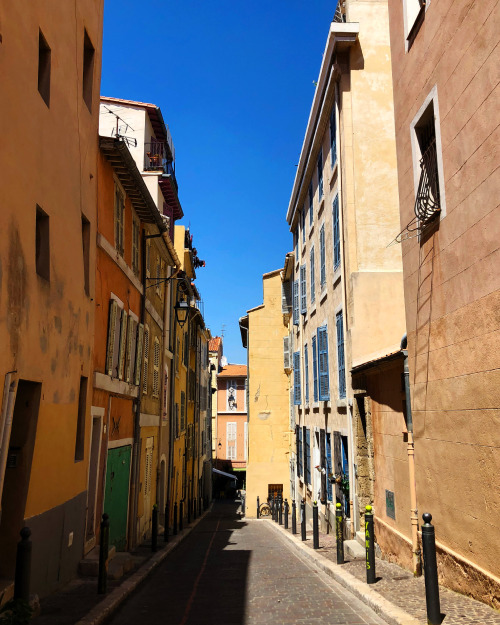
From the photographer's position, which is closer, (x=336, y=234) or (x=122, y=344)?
(x=122, y=344)

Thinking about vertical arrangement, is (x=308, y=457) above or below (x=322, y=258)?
below

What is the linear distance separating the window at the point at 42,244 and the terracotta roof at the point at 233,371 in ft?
149

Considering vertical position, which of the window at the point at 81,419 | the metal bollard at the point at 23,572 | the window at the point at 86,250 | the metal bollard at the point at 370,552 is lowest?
the metal bollard at the point at 370,552

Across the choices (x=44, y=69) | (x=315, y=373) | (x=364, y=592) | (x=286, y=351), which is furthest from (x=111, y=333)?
(x=286, y=351)

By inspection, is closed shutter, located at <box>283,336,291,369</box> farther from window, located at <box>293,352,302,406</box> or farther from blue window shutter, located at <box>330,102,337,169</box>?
blue window shutter, located at <box>330,102,337,169</box>

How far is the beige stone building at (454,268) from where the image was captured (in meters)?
6.13

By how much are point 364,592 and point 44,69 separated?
790cm

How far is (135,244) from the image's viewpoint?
14.8 meters

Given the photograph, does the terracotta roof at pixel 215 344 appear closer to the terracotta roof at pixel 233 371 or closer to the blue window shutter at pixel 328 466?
the terracotta roof at pixel 233 371

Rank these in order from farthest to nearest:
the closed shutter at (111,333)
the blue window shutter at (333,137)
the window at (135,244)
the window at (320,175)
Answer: the window at (320,175) → the blue window shutter at (333,137) → the window at (135,244) → the closed shutter at (111,333)

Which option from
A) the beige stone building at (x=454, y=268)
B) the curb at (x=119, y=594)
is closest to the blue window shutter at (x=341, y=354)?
the curb at (x=119, y=594)

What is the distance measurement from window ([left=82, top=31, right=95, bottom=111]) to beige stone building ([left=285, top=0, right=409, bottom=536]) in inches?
261

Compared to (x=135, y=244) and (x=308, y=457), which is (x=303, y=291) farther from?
(x=135, y=244)

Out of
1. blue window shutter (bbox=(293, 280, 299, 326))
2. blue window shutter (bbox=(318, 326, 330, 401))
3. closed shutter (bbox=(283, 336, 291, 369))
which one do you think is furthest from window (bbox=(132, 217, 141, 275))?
closed shutter (bbox=(283, 336, 291, 369))
